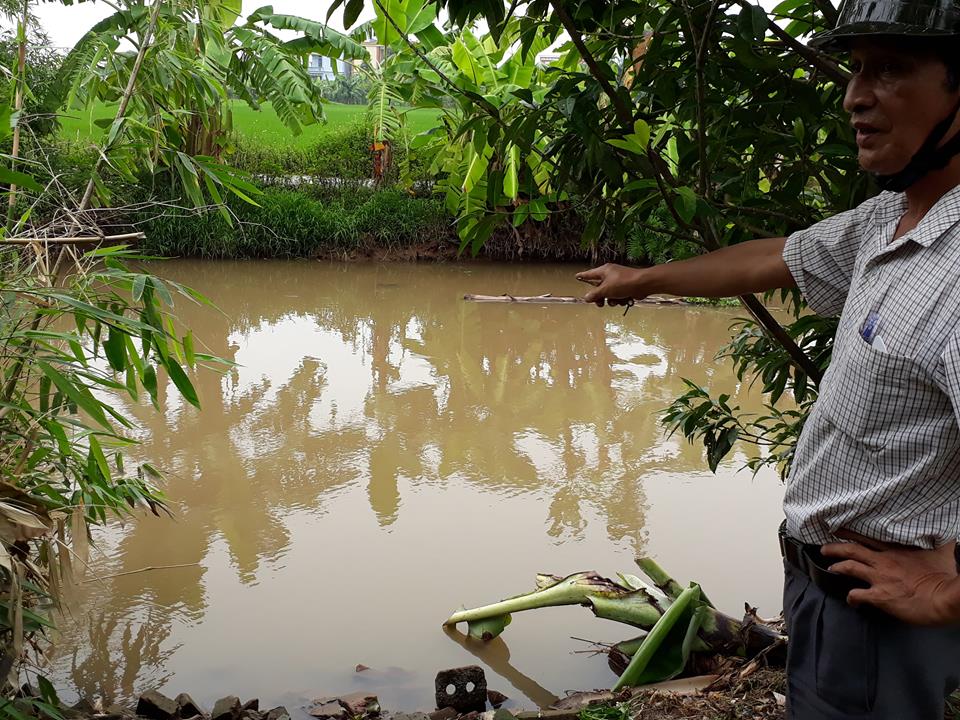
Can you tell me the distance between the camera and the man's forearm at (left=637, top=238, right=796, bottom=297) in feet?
4.63

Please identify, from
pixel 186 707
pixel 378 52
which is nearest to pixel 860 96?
pixel 186 707

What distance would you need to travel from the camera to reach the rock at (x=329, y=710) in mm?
2637

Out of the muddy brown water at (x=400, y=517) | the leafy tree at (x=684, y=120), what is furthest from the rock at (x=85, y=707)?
the leafy tree at (x=684, y=120)

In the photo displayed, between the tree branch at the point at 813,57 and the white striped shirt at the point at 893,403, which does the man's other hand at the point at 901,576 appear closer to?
the white striped shirt at the point at 893,403

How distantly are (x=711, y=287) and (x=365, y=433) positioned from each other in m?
4.07

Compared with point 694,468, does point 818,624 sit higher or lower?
higher

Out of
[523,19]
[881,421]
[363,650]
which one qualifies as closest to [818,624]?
[881,421]

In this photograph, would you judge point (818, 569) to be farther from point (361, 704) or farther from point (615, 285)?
point (361, 704)

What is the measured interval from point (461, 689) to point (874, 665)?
163cm

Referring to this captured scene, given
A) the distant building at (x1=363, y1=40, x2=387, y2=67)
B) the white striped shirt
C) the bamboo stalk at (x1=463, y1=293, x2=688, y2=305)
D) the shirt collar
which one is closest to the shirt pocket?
the white striped shirt

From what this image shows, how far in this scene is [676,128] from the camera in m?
1.80

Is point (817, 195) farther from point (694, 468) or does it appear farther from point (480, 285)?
point (480, 285)

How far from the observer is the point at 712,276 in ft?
4.72

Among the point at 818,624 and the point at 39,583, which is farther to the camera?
the point at 39,583
